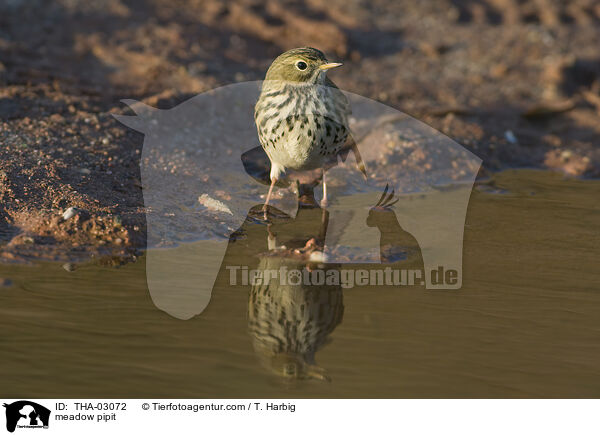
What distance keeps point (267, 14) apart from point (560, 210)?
5.98 metres

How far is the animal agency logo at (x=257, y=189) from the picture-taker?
6.33 metres

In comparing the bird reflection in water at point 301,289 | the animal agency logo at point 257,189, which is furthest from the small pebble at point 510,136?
the bird reflection in water at point 301,289

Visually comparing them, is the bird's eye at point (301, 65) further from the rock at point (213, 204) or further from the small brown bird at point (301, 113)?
the rock at point (213, 204)

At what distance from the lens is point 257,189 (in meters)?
8.21

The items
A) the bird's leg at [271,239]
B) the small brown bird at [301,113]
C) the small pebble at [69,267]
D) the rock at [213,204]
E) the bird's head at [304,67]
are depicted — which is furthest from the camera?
the rock at [213,204]

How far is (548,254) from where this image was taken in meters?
6.75

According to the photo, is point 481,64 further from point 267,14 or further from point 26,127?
point 26,127

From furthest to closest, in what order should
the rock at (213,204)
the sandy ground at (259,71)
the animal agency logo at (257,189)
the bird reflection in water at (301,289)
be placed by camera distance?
the sandy ground at (259,71) < the rock at (213,204) < the animal agency logo at (257,189) < the bird reflection in water at (301,289)

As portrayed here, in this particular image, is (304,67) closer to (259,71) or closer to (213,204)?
(213,204)

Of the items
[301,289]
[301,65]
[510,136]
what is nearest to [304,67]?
[301,65]
